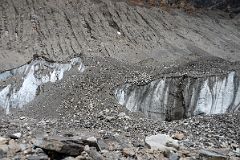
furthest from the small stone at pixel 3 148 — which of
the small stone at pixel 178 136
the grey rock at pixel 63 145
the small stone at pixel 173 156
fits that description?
the small stone at pixel 178 136

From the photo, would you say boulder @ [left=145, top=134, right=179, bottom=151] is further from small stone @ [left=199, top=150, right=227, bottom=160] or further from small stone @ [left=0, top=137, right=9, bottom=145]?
small stone @ [left=0, top=137, right=9, bottom=145]

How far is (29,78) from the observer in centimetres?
1692

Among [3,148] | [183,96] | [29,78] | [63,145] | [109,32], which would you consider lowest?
[3,148]

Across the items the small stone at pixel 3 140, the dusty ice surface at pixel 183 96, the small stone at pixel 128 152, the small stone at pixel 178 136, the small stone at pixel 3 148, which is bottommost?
the small stone at pixel 3 148

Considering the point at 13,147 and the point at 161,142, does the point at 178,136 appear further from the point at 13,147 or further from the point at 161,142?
the point at 13,147

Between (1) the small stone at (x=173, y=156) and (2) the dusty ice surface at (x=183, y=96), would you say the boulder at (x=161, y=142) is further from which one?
(2) the dusty ice surface at (x=183, y=96)

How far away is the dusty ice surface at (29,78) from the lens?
52.7ft

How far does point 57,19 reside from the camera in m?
25.6

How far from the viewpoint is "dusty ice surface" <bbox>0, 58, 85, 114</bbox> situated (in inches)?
632

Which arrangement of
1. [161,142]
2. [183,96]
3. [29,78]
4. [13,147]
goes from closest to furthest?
[13,147] < [161,142] < [183,96] < [29,78]

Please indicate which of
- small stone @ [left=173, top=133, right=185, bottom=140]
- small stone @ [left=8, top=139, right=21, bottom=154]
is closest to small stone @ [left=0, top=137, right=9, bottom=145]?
small stone @ [left=8, top=139, right=21, bottom=154]

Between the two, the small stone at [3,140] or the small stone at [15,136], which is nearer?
the small stone at [3,140]

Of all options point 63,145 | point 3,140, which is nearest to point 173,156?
point 63,145

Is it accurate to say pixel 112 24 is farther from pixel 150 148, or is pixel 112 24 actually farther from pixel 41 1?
pixel 150 148
